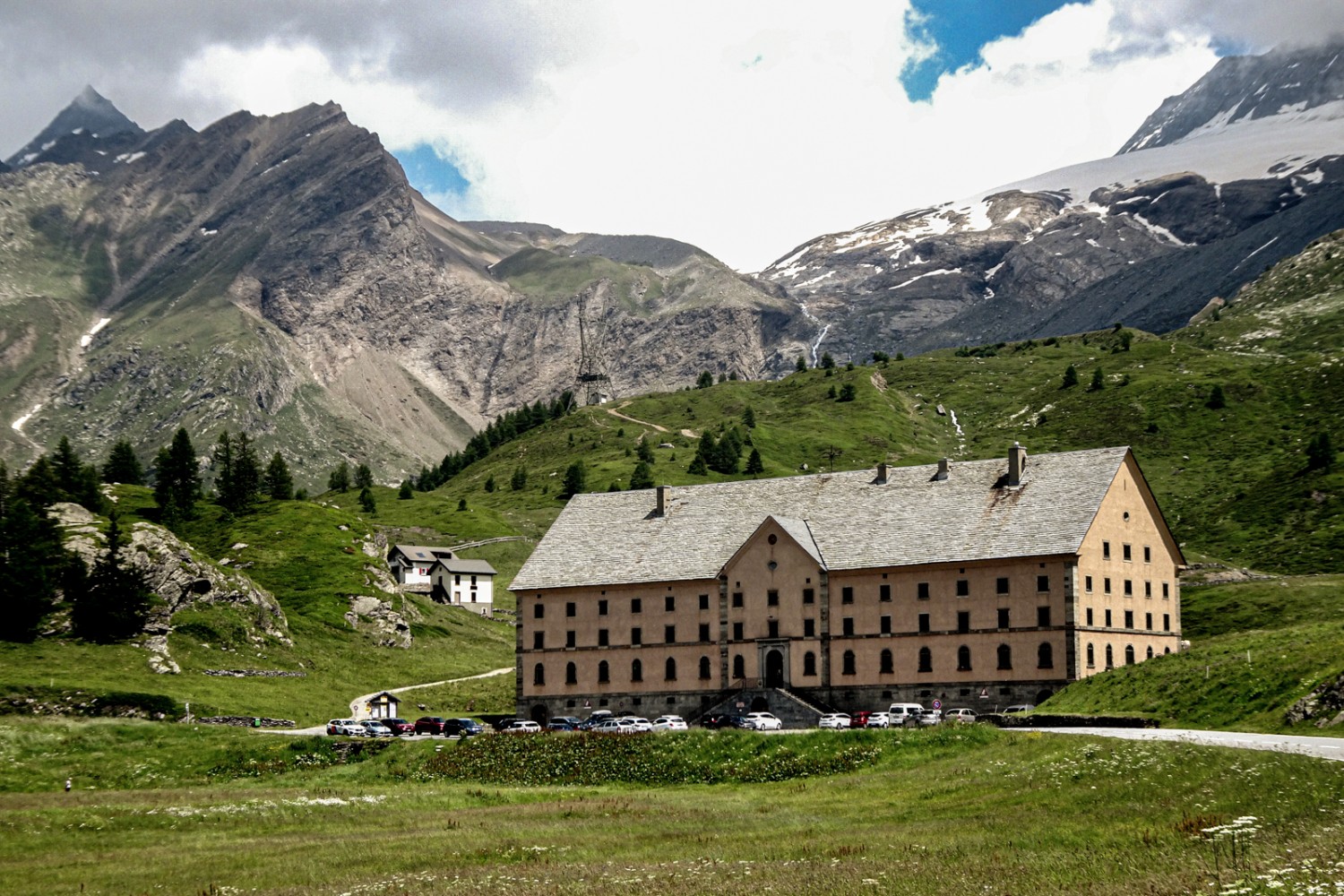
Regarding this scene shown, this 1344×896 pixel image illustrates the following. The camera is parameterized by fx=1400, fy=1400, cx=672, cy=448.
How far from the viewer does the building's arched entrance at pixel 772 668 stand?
341ft

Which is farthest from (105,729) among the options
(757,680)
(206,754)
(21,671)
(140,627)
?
(757,680)

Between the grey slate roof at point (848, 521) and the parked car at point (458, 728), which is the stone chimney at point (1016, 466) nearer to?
the grey slate roof at point (848, 521)

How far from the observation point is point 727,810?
50.7m

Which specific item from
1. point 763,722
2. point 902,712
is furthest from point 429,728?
point 902,712

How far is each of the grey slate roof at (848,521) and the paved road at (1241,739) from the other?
32199 millimetres

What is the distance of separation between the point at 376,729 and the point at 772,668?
31268mm

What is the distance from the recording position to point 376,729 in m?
86.4

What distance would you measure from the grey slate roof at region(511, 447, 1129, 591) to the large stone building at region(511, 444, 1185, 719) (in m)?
0.17

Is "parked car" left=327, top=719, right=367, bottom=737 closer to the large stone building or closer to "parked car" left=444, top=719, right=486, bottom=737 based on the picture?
"parked car" left=444, top=719, right=486, bottom=737

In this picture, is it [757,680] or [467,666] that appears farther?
[467,666]

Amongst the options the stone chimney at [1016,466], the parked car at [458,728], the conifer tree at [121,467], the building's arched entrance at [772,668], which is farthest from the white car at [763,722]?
the conifer tree at [121,467]

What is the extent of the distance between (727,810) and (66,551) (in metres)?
78.3

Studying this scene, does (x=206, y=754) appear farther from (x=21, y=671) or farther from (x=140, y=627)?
(x=140, y=627)

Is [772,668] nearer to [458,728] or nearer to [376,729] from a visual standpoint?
[458,728]
